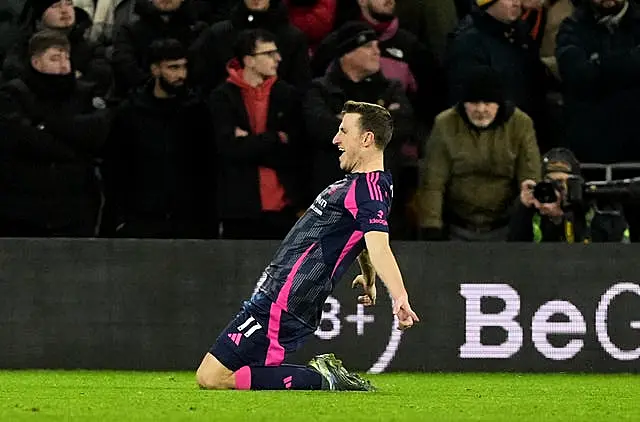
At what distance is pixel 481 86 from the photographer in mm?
13469

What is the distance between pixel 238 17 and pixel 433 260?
3025mm

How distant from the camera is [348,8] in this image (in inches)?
572

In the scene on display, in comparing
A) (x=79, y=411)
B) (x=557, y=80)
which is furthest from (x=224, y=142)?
(x=79, y=411)

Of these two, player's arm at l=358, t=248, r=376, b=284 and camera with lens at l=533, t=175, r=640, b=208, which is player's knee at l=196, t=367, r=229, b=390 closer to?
player's arm at l=358, t=248, r=376, b=284

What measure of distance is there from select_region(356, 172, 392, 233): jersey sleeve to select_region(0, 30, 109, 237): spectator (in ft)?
14.5

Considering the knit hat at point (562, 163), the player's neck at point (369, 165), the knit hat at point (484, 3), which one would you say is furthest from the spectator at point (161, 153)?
the player's neck at point (369, 165)

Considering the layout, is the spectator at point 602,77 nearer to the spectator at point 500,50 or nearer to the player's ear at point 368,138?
the spectator at point 500,50

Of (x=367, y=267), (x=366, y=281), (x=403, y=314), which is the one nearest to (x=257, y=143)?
(x=367, y=267)

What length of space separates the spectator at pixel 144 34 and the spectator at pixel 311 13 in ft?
3.17

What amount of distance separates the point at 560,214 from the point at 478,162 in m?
0.88

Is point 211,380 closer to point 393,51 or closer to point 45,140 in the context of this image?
point 45,140

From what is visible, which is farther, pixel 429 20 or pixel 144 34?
pixel 429 20

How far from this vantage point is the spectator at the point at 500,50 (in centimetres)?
1410

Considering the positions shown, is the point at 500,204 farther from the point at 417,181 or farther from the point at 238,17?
the point at 238,17
